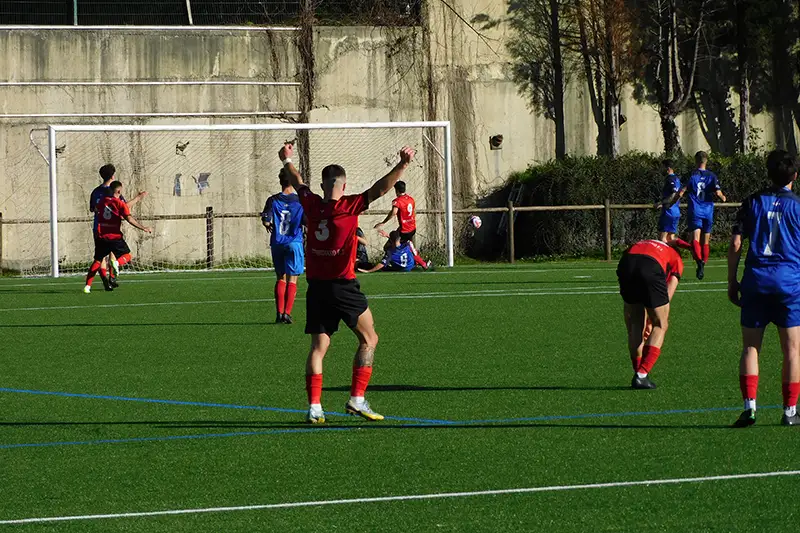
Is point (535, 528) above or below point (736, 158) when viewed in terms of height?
below

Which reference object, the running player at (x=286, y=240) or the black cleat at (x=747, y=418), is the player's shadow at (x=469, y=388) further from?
the running player at (x=286, y=240)

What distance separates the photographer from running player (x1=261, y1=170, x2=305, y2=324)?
52.7 feet

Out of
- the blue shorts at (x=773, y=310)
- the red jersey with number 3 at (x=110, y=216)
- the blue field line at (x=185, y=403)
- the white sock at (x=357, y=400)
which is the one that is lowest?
the blue field line at (x=185, y=403)

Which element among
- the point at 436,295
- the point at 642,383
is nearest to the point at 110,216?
the point at 436,295

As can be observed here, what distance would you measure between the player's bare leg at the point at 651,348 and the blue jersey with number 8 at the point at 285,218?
633 cm

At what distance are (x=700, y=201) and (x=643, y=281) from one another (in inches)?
510

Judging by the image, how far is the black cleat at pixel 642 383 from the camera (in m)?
10.5

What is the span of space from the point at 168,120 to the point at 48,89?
9.02ft

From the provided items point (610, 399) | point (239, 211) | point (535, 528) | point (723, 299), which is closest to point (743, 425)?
point (610, 399)

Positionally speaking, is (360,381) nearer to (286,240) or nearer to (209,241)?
(286,240)

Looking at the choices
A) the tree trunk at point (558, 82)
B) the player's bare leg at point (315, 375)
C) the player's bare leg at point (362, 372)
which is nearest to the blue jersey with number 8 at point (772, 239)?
the player's bare leg at point (362, 372)

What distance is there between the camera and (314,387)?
913 centimetres

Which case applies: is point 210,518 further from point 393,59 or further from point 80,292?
point 393,59

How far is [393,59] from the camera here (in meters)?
33.0
